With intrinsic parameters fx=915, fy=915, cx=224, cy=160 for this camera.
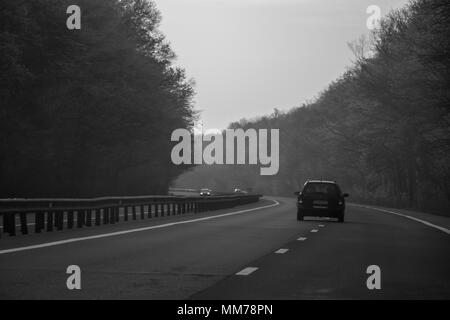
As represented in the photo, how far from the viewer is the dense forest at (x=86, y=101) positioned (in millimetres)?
45906

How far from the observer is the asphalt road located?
10703mm

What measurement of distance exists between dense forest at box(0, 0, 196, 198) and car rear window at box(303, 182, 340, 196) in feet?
45.2

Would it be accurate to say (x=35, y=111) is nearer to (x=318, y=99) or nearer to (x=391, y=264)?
(x=391, y=264)

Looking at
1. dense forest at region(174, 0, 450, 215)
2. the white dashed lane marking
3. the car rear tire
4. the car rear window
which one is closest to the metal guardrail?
the car rear tire

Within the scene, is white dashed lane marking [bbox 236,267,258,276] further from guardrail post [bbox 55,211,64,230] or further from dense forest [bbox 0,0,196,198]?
dense forest [bbox 0,0,196,198]

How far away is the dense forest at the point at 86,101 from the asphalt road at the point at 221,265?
21452 millimetres

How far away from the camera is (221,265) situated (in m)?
14.2

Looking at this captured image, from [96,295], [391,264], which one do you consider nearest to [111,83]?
[391,264]

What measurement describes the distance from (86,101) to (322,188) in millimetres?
27655

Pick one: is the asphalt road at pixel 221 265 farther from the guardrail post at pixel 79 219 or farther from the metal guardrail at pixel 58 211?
the guardrail post at pixel 79 219

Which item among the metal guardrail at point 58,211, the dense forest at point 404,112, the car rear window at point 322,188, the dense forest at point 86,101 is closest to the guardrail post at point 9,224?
the metal guardrail at point 58,211

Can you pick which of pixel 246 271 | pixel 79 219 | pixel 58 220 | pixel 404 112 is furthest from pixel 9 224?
pixel 404 112

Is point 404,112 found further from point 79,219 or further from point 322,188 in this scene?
point 79,219

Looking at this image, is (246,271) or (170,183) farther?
(170,183)
